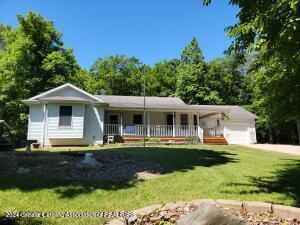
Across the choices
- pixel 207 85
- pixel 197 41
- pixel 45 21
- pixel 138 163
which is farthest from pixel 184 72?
pixel 138 163

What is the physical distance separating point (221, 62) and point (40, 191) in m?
38.9

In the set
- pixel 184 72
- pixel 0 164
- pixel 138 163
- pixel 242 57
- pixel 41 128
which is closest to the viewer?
pixel 242 57

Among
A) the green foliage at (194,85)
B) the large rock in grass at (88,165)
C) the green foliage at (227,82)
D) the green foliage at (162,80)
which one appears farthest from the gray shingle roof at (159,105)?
the green foliage at (162,80)

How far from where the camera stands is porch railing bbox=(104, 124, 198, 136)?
74.2ft

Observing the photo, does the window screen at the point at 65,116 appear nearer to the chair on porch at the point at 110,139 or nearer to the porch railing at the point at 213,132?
the chair on porch at the point at 110,139

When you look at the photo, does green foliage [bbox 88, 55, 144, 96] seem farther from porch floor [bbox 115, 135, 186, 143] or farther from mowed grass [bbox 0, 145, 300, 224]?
mowed grass [bbox 0, 145, 300, 224]

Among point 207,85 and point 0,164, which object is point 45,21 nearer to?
point 207,85

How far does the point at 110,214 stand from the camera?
16.7 ft

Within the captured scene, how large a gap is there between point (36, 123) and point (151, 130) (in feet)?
27.9

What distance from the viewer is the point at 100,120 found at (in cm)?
2167

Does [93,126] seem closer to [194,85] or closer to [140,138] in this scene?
[140,138]

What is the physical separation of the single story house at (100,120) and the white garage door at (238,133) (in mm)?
139

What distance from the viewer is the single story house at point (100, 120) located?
66.5ft

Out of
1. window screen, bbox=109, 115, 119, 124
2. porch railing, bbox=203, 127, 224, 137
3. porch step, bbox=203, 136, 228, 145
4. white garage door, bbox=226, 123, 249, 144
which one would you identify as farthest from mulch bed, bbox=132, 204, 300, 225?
white garage door, bbox=226, 123, 249, 144
